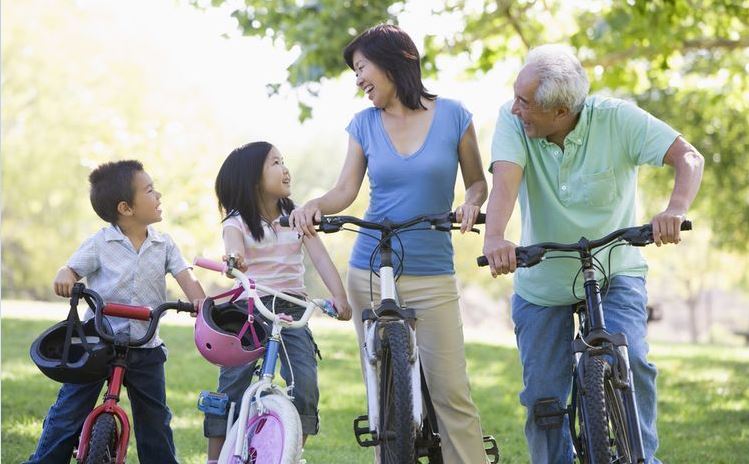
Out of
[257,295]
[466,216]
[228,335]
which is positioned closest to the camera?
[466,216]

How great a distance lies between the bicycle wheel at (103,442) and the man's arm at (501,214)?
5.82ft

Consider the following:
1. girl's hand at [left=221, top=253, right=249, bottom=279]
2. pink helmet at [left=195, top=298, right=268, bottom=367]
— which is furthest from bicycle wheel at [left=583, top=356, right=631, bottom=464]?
girl's hand at [left=221, top=253, right=249, bottom=279]

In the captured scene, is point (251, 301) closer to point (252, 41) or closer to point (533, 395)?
point (533, 395)

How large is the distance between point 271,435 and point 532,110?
5.59 feet

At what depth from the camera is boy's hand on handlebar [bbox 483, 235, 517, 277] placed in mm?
4082

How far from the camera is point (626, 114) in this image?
4.43 meters

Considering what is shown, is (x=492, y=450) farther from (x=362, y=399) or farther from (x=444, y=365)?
(x=362, y=399)

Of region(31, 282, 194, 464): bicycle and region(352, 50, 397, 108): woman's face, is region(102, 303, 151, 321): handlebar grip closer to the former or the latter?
region(31, 282, 194, 464): bicycle

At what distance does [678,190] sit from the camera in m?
4.19

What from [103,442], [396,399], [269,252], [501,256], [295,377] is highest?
[269,252]

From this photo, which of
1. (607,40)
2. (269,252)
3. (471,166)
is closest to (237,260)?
(269,252)

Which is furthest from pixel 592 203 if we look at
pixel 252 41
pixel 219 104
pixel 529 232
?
pixel 219 104

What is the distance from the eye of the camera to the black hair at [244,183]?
5.07 meters

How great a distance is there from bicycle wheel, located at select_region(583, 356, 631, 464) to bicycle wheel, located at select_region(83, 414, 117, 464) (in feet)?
6.59
